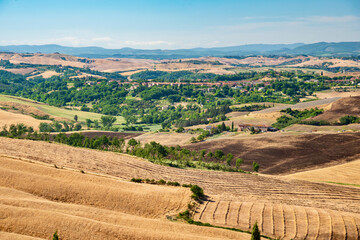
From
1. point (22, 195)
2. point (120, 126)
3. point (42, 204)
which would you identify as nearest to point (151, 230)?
point (42, 204)

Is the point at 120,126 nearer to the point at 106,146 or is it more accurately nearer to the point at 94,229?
the point at 106,146

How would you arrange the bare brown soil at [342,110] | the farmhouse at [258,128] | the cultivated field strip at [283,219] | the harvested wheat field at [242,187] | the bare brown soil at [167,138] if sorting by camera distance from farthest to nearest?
the bare brown soil at [342,110]
the farmhouse at [258,128]
the bare brown soil at [167,138]
the harvested wheat field at [242,187]
the cultivated field strip at [283,219]

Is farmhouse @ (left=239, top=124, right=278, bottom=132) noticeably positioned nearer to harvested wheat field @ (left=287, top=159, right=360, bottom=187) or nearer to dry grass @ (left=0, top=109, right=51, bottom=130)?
harvested wheat field @ (left=287, top=159, right=360, bottom=187)

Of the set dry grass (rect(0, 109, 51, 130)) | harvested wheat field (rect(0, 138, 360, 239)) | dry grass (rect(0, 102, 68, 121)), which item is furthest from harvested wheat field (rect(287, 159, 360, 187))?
dry grass (rect(0, 102, 68, 121))

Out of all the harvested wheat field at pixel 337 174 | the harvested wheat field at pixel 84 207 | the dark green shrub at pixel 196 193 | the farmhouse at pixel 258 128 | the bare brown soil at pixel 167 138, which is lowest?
the bare brown soil at pixel 167 138

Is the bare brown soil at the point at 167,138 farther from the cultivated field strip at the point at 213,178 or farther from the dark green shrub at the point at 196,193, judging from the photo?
the dark green shrub at the point at 196,193

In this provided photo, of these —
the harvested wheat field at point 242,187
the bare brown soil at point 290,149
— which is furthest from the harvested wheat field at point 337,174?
the harvested wheat field at point 242,187
